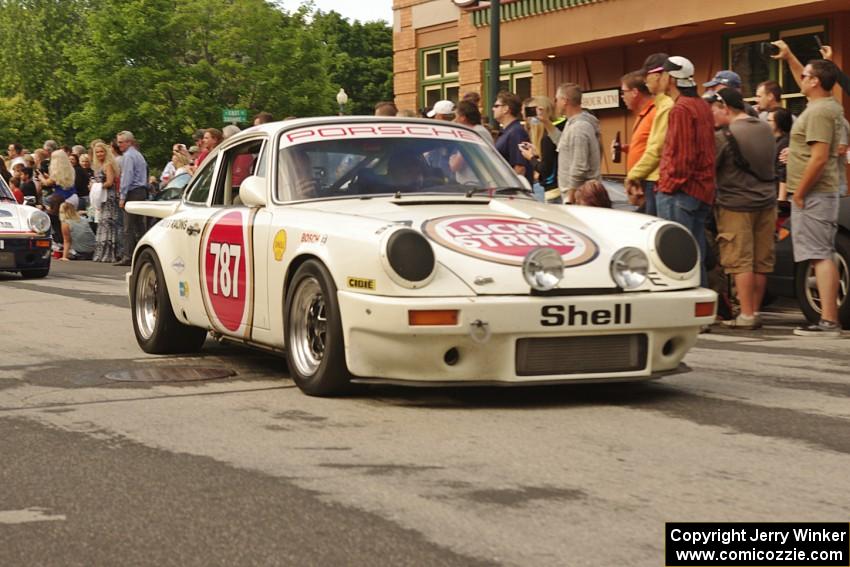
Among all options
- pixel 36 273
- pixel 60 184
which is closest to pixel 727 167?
pixel 36 273

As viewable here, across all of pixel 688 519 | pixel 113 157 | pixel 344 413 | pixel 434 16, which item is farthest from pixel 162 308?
pixel 434 16

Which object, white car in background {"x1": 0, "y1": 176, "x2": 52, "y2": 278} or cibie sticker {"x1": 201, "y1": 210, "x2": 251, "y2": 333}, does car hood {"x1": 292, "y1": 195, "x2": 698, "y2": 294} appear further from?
white car in background {"x1": 0, "y1": 176, "x2": 52, "y2": 278}

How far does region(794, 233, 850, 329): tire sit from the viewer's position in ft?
35.3

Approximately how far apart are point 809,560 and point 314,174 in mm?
4356

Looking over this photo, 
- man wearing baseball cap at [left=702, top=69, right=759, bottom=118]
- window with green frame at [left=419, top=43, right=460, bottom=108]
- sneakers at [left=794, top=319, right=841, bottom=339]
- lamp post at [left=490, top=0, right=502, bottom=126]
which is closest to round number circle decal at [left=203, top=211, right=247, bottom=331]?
sneakers at [left=794, top=319, right=841, bottom=339]

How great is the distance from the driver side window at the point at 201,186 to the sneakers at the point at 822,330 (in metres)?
4.31

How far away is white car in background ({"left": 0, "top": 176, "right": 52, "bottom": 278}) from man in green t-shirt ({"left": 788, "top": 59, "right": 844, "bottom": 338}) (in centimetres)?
1018

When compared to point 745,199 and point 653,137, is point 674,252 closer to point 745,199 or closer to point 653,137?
point 653,137

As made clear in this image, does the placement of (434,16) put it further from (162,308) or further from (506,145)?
(162,308)

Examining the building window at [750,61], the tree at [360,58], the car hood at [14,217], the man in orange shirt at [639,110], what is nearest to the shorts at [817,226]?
the man in orange shirt at [639,110]

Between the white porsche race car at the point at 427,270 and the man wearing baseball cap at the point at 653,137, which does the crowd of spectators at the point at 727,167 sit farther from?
the white porsche race car at the point at 427,270

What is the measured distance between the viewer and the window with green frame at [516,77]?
3031cm

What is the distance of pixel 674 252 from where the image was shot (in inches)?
272

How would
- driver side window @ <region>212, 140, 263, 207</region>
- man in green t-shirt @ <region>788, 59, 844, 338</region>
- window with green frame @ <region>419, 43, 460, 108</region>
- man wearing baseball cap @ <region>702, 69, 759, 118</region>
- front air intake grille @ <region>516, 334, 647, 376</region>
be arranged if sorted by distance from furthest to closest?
window with green frame @ <region>419, 43, 460, 108</region> < man wearing baseball cap @ <region>702, 69, 759, 118</region> < man in green t-shirt @ <region>788, 59, 844, 338</region> < driver side window @ <region>212, 140, 263, 207</region> < front air intake grille @ <region>516, 334, 647, 376</region>
